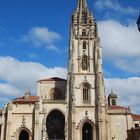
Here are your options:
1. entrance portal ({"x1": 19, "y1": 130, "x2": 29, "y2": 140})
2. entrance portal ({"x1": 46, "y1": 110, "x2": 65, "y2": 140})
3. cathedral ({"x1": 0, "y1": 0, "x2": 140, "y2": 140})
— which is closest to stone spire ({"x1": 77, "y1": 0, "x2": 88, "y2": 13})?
cathedral ({"x1": 0, "y1": 0, "x2": 140, "y2": 140})

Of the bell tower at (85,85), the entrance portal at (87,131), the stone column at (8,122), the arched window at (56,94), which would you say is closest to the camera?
the stone column at (8,122)

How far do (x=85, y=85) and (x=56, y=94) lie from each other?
6.64 m

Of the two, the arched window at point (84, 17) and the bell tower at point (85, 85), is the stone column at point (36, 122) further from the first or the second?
the arched window at point (84, 17)

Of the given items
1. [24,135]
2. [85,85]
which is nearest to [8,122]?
[24,135]

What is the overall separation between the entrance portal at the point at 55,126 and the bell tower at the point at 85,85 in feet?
8.08

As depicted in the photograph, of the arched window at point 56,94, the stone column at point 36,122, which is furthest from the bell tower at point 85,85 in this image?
the stone column at point 36,122

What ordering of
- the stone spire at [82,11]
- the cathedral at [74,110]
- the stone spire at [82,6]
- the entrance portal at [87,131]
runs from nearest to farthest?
the cathedral at [74,110] → the entrance portal at [87,131] → the stone spire at [82,11] → the stone spire at [82,6]

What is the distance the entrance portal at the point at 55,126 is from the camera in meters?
55.3

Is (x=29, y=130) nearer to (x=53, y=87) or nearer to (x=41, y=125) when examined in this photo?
(x=41, y=125)

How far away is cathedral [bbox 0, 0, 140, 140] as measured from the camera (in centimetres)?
5319

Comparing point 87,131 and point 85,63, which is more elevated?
point 85,63

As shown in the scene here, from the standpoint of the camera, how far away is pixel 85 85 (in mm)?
56938

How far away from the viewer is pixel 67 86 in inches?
2221

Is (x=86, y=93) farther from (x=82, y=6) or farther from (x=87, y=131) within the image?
(x=82, y=6)
